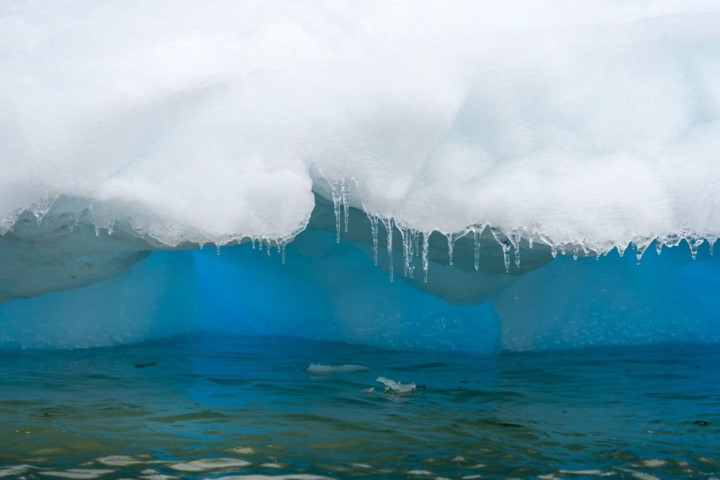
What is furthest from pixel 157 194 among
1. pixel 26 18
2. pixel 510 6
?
pixel 510 6

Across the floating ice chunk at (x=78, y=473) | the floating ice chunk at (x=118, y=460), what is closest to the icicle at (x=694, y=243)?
the floating ice chunk at (x=118, y=460)

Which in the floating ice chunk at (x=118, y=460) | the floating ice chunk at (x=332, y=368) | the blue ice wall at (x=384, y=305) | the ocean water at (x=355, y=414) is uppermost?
the blue ice wall at (x=384, y=305)

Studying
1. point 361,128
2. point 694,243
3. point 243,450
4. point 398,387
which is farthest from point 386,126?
point 243,450

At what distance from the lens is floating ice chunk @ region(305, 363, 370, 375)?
15.3 feet

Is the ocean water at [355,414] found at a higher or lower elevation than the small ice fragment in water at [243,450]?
higher

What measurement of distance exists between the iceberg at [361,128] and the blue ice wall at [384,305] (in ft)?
1.60

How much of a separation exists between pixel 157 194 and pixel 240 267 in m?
2.02

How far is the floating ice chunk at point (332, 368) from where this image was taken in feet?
15.3

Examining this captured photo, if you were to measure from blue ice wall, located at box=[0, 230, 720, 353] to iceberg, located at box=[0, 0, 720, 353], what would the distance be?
49cm

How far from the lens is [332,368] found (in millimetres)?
4719

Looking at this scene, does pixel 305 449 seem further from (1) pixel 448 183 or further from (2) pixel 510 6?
(2) pixel 510 6

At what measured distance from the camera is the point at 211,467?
2.95m

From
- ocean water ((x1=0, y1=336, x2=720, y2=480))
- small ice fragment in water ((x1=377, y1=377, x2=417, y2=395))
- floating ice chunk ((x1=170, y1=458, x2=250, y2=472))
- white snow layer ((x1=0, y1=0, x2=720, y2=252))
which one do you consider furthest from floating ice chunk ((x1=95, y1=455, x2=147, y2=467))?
small ice fragment in water ((x1=377, y1=377, x2=417, y2=395))

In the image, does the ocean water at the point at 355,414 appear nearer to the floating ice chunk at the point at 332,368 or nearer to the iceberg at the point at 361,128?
the floating ice chunk at the point at 332,368
